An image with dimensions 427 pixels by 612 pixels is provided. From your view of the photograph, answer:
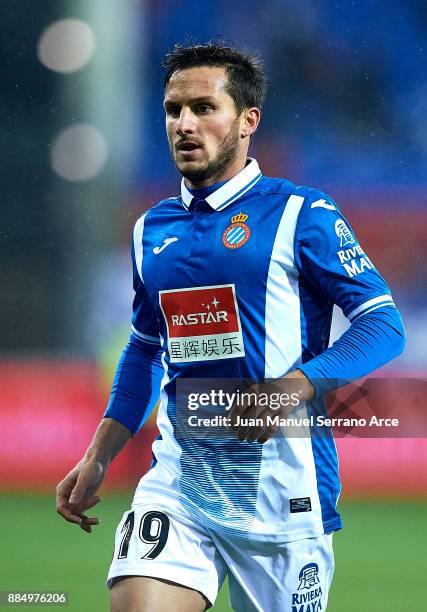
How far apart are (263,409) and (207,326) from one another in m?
0.44

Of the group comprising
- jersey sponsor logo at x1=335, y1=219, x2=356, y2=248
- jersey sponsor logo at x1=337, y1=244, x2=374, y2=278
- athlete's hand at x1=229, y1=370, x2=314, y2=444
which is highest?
jersey sponsor logo at x1=335, y1=219, x2=356, y2=248

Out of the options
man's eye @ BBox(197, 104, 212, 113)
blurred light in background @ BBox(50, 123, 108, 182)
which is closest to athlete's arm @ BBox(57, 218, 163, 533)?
man's eye @ BBox(197, 104, 212, 113)

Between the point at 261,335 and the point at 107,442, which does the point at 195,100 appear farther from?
the point at 107,442

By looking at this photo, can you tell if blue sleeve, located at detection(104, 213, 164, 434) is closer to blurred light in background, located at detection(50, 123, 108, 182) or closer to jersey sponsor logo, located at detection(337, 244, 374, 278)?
jersey sponsor logo, located at detection(337, 244, 374, 278)

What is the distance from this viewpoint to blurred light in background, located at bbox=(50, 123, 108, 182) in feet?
31.7

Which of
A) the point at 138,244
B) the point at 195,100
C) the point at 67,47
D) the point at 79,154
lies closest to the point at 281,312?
the point at 138,244

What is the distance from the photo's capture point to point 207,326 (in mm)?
2250

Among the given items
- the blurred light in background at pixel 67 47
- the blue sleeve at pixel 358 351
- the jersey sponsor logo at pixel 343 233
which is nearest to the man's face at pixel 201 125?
the jersey sponsor logo at pixel 343 233

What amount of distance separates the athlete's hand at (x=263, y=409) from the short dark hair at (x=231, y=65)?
2.98ft

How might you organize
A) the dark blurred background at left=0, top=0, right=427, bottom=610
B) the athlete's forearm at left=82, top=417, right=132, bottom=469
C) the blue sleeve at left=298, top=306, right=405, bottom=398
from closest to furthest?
the blue sleeve at left=298, top=306, right=405, bottom=398 → the athlete's forearm at left=82, top=417, right=132, bottom=469 → the dark blurred background at left=0, top=0, right=427, bottom=610

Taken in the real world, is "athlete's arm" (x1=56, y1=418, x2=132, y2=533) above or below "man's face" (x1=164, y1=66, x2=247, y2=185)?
below

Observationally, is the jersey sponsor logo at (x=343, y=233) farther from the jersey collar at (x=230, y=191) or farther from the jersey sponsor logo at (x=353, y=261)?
the jersey collar at (x=230, y=191)

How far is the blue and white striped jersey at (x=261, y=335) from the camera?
219 centimetres

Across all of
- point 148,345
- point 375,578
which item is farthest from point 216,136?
point 375,578
